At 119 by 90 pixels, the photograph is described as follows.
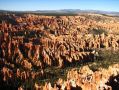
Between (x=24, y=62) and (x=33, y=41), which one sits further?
(x=33, y=41)

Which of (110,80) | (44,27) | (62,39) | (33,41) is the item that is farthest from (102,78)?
(44,27)

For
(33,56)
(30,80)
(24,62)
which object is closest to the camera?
(30,80)

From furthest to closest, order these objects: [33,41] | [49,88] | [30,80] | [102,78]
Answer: [33,41], [30,80], [102,78], [49,88]

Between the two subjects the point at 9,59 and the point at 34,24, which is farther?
the point at 34,24

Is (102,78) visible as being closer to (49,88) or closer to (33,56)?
(49,88)

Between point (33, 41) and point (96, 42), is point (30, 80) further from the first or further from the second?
point (96, 42)

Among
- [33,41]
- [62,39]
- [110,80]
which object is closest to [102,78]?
[110,80]
